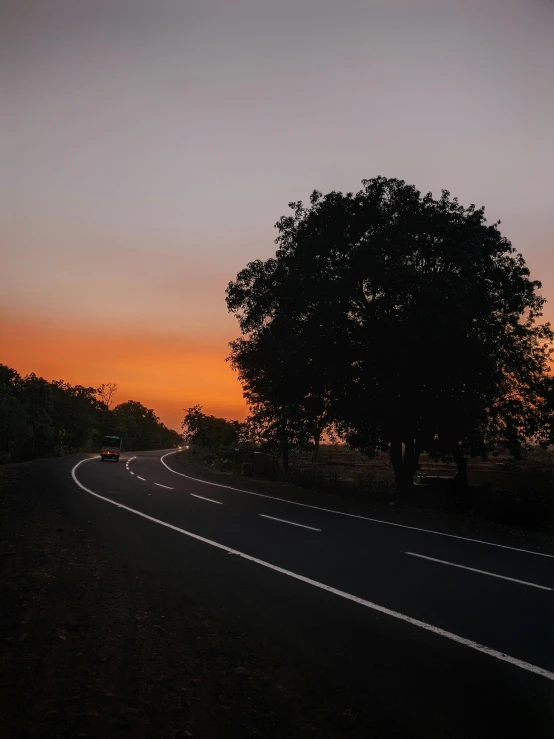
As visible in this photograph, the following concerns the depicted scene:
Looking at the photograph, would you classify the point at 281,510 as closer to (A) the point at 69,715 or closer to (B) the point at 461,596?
(B) the point at 461,596

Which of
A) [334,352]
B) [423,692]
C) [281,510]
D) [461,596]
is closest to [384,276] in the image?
[334,352]

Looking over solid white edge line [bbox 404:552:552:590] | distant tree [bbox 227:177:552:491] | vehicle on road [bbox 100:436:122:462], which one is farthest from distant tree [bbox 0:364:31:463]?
solid white edge line [bbox 404:552:552:590]

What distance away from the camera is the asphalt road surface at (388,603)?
413cm

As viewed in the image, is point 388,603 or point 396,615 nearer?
point 396,615

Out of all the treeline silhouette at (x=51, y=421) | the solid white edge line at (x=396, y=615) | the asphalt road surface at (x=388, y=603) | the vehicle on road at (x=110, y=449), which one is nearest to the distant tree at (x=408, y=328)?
the asphalt road surface at (x=388, y=603)

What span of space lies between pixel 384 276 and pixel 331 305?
247 cm

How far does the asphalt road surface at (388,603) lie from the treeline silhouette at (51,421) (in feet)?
148

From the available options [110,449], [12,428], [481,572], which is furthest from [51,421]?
[481,572]

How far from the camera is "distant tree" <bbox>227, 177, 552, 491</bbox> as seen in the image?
751 inches

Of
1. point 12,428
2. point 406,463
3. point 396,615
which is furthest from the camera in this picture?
point 12,428

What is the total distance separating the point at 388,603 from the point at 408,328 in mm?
13859

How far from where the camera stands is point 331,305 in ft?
65.8

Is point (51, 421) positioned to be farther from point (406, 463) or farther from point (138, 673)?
point (138, 673)

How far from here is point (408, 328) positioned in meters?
19.1
